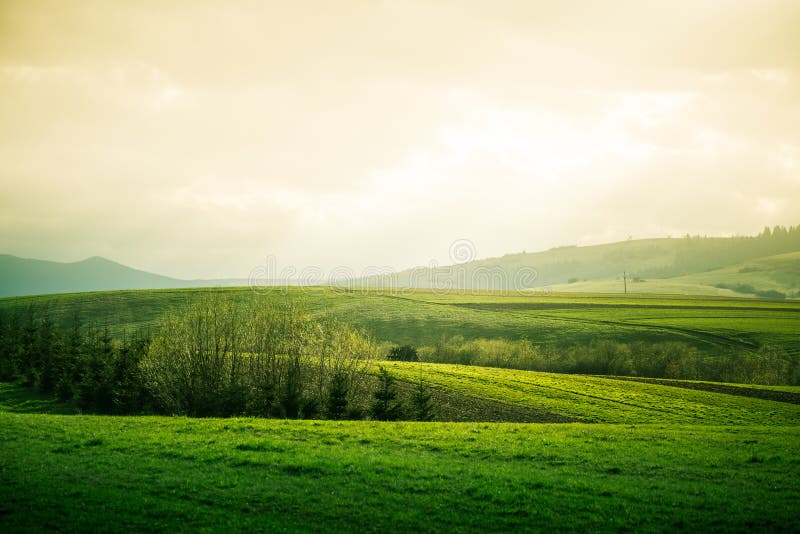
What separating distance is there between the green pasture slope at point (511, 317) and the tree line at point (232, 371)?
4619 cm

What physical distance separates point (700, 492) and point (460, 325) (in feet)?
280

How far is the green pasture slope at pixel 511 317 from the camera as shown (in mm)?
91562

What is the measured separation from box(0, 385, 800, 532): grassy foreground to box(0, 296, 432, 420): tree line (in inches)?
344

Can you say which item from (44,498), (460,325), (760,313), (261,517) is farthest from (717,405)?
(760,313)

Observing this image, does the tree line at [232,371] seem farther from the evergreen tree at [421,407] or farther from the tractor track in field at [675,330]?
the tractor track in field at [675,330]

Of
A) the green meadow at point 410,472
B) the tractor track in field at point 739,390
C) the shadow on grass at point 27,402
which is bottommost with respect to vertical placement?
the tractor track in field at point 739,390

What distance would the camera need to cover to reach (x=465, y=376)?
52.6 m

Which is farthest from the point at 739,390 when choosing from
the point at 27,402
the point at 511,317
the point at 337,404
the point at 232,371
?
the point at 27,402

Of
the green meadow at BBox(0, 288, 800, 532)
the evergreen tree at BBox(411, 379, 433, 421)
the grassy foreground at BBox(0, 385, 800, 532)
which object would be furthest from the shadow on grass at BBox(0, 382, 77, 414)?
the evergreen tree at BBox(411, 379, 433, 421)

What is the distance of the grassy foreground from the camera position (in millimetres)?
14305

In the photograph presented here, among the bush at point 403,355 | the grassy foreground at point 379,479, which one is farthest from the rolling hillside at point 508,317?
the grassy foreground at point 379,479

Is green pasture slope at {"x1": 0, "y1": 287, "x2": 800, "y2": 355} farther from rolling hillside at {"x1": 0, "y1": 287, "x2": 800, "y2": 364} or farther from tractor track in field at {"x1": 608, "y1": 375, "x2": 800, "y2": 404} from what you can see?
tractor track in field at {"x1": 608, "y1": 375, "x2": 800, "y2": 404}

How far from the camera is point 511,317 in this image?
108m

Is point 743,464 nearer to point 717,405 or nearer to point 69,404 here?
point 717,405
